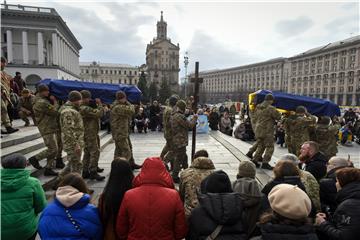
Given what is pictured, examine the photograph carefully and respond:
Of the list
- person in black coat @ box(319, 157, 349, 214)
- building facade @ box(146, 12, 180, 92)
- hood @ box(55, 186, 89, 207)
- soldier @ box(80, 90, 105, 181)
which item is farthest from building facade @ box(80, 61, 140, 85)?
hood @ box(55, 186, 89, 207)

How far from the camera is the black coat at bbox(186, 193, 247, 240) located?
8.05 feet

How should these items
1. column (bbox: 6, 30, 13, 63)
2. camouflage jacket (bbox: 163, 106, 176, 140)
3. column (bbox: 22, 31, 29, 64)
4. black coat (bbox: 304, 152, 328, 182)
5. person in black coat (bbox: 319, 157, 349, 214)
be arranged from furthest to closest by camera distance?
1. column (bbox: 22, 31, 29, 64)
2. column (bbox: 6, 30, 13, 63)
3. camouflage jacket (bbox: 163, 106, 176, 140)
4. black coat (bbox: 304, 152, 328, 182)
5. person in black coat (bbox: 319, 157, 349, 214)

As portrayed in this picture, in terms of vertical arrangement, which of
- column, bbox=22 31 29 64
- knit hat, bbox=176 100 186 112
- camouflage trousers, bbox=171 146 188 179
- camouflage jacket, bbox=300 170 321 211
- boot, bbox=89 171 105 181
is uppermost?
column, bbox=22 31 29 64

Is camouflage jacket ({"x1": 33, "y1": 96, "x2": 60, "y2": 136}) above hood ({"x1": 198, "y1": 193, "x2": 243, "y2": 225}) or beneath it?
above

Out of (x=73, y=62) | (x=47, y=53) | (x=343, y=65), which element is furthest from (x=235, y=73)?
(x=47, y=53)

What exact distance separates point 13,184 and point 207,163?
2334 mm

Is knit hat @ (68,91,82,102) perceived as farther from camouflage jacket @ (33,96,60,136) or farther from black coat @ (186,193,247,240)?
black coat @ (186,193,247,240)

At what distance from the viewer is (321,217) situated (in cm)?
294

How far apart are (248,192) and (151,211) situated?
44.7 inches

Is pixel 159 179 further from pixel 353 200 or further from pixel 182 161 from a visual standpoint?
pixel 182 161

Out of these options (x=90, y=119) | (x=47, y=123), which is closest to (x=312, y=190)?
(x=90, y=119)

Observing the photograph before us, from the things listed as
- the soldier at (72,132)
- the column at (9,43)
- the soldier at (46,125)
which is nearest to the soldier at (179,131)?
the soldier at (72,132)

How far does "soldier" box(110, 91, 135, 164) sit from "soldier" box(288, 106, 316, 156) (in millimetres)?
4619

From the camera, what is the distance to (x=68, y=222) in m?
2.48
